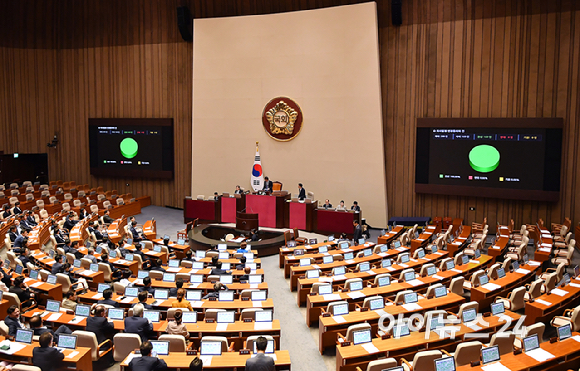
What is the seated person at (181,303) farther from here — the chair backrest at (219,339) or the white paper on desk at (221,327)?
the chair backrest at (219,339)

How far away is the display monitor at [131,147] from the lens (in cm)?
2183

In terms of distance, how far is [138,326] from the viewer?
6.82 m

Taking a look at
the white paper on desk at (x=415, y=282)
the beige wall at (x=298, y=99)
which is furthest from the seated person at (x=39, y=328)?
the beige wall at (x=298, y=99)

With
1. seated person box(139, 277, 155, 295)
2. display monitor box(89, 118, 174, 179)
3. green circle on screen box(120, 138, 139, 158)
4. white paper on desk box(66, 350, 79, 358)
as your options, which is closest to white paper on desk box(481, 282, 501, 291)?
seated person box(139, 277, 155, 295)

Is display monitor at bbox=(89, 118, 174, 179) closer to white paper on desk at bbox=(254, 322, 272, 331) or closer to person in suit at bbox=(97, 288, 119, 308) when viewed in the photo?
person in suit at bbox=(97, 288, 119, 308)

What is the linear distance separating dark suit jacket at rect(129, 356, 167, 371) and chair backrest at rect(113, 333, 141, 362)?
3.28ft

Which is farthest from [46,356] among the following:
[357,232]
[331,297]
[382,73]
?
[382,73]

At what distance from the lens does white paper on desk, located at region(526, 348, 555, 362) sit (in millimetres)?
5916

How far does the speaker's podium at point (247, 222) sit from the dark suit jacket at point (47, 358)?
33.0ft

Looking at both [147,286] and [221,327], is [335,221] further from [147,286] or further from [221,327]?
[221,327]

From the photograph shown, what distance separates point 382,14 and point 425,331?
14.4m

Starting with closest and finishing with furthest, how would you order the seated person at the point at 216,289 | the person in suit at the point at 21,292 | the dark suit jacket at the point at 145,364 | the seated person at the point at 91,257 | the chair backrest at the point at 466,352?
the dark suit jacket at the point at 145,364 < the chair backrest at the point at 466,352 < the person in suit at the point at 21,292 < the seated person at the point at 216,289 < the seated person at the point at 91,257

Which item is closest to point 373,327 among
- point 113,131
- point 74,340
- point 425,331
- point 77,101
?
point 425,331

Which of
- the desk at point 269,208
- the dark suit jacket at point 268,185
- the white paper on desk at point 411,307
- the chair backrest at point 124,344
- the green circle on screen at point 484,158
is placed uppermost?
the green circle on screen at point 484,158
